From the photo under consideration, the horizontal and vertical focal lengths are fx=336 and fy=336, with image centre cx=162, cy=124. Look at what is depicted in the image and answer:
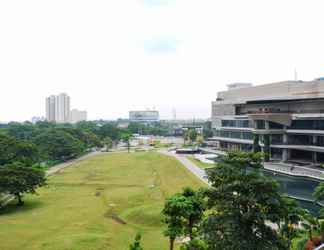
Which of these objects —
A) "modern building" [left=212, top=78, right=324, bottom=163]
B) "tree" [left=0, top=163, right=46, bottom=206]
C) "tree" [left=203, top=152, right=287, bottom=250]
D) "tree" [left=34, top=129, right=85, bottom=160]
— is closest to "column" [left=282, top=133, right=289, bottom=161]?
"modern building" [left=212, top=78, right=324, bottom=163]

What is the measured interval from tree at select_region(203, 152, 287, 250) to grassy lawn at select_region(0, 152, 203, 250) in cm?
1110

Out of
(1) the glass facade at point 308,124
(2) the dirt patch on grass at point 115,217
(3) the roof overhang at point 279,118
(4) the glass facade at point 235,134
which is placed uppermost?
(3) the roof overhang at point 279,118

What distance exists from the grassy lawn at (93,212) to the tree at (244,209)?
11096 mm

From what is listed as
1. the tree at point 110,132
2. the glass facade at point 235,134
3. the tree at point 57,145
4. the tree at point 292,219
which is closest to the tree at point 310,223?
Answer: the tree at point 292,219

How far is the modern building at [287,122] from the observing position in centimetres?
6366

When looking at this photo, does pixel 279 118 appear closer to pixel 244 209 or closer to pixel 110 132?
pixel 244 209

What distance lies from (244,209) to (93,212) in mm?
23090

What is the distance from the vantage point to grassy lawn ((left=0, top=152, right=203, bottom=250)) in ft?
83.7

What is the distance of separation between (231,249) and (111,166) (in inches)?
2240

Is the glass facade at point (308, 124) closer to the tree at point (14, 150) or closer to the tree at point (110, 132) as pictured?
the tree at point (14, 150)

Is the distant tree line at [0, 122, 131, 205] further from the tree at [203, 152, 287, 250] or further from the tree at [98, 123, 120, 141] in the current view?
the tree at [203, 152, 287, 250]

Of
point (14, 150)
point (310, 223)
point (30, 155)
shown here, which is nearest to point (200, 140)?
point (30, 155)

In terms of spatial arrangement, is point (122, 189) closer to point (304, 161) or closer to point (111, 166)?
point (111, 166)

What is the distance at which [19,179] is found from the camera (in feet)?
126
